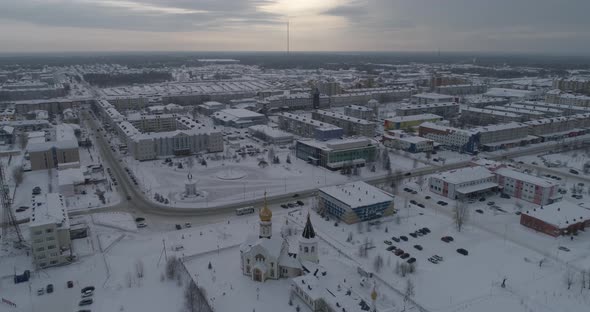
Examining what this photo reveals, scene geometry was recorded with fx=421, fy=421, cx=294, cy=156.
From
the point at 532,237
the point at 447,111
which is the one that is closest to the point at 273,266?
the point at 532,237

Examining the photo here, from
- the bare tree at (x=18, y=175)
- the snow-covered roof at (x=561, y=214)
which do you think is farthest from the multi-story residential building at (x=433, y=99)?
the bare tree at (x=18, y=175)

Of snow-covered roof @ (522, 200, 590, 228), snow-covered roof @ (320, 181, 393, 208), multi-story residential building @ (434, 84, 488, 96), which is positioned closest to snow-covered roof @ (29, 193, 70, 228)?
snow-covered roof @ (320, 181, 393, 208)

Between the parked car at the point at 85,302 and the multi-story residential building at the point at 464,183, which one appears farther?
the multi-story residential building at the point at 464,183

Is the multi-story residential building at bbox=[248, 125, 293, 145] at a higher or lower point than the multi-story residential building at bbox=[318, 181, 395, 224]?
higher

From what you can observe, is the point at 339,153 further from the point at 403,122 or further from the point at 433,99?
the point at 433,99

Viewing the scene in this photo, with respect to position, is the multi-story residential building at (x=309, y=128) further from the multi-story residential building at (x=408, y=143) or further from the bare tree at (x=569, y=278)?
the bare tree at (x=569, y=278)

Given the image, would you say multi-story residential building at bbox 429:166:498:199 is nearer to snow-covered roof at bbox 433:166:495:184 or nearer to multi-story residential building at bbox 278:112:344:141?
snow-covered roof at bbox 433:166:495:184
